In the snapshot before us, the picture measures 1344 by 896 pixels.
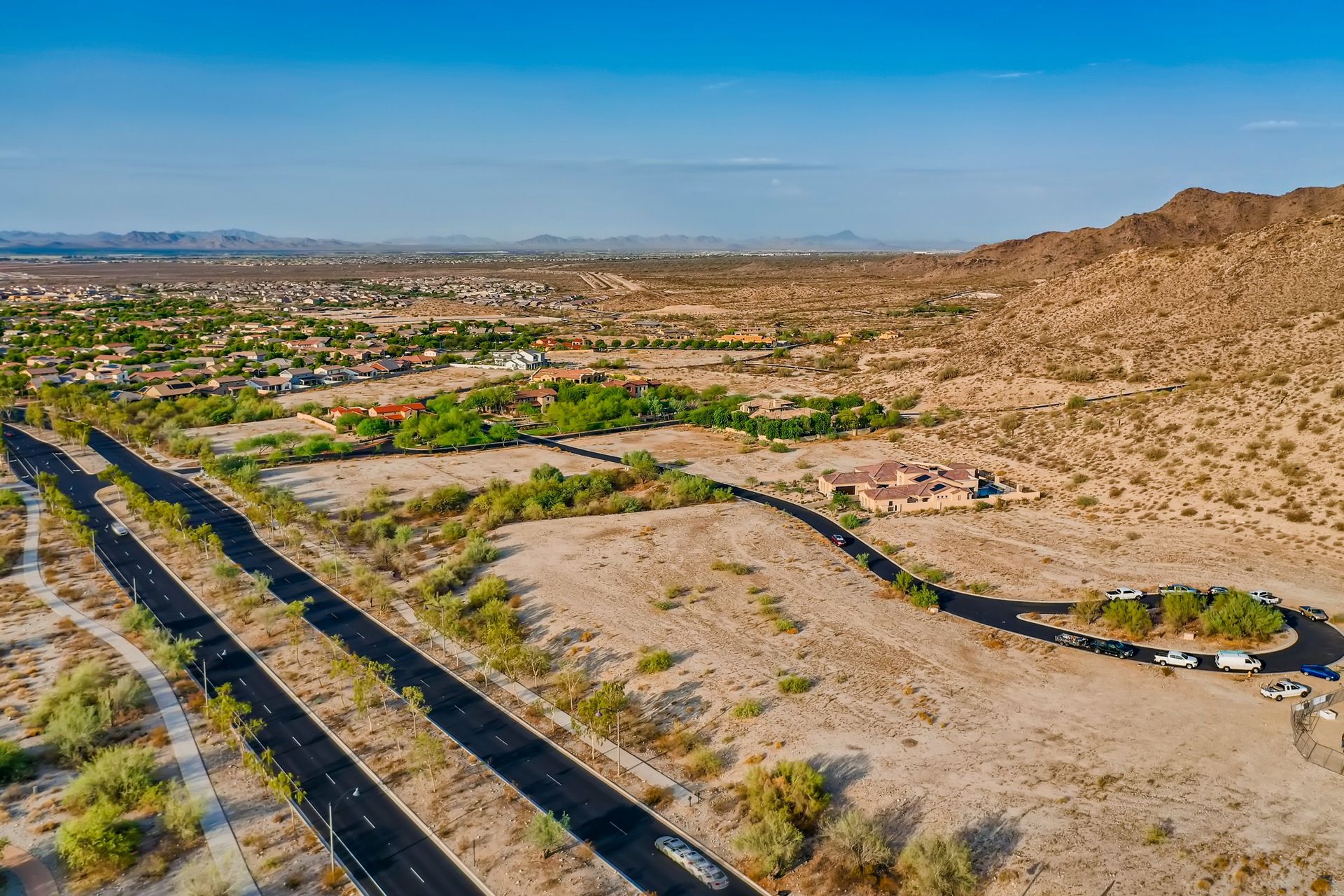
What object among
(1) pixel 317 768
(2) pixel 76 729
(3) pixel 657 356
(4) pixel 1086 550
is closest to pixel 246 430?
(2) pixel 76 729

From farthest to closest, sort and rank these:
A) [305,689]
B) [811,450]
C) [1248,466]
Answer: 1. [811,450]
2. [1248,466]
3. [305,689]

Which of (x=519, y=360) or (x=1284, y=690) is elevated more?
(x=519, y=360)

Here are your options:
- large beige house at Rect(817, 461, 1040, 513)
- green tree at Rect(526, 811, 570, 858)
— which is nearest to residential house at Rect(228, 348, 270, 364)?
large beige house at Rect(817, 461, 1040, 513)

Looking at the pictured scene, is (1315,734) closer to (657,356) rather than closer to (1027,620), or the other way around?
(1027,620)

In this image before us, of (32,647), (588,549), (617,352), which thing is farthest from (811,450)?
(617,352)

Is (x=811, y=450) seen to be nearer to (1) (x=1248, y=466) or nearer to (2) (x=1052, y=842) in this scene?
(1) (x=1248, y=466)

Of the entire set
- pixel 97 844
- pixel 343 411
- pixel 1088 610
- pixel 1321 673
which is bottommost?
pixel 97 844

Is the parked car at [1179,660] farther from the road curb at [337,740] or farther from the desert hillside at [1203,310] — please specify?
the desert hillside at [1203,310]
